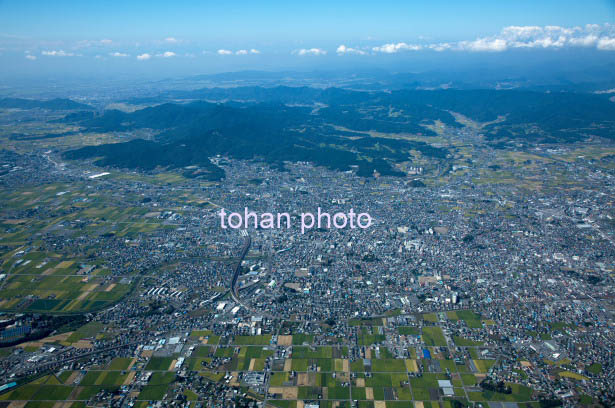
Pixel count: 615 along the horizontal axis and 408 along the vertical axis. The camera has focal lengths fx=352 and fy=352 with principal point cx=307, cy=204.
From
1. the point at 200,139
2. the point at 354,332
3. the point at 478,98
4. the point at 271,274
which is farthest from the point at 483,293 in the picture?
the point at 478,98

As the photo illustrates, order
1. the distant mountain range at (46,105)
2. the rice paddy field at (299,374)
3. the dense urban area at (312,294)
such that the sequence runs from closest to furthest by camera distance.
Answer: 1. the rice paddy field at (299,374)
2. the dense urban area at (312,294)
3. the distant mountain range at (46,105)

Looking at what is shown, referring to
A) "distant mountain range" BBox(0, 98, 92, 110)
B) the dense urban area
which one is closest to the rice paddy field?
the dense urban area

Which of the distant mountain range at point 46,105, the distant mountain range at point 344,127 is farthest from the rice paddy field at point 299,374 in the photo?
the distant mountain range at point 46,105

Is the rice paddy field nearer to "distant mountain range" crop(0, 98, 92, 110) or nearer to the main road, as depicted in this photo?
the main road

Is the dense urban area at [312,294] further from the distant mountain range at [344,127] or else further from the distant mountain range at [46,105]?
the distant mountain range at [46,105]

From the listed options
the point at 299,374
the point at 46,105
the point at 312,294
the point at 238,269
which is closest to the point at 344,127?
the point at 238,269

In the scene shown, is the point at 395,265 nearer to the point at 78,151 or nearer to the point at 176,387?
the point at 176,387

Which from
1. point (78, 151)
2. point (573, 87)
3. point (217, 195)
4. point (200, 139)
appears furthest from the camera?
point (573, 87)

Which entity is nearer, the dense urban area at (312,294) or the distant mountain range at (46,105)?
the dense urban area at (312,294)
